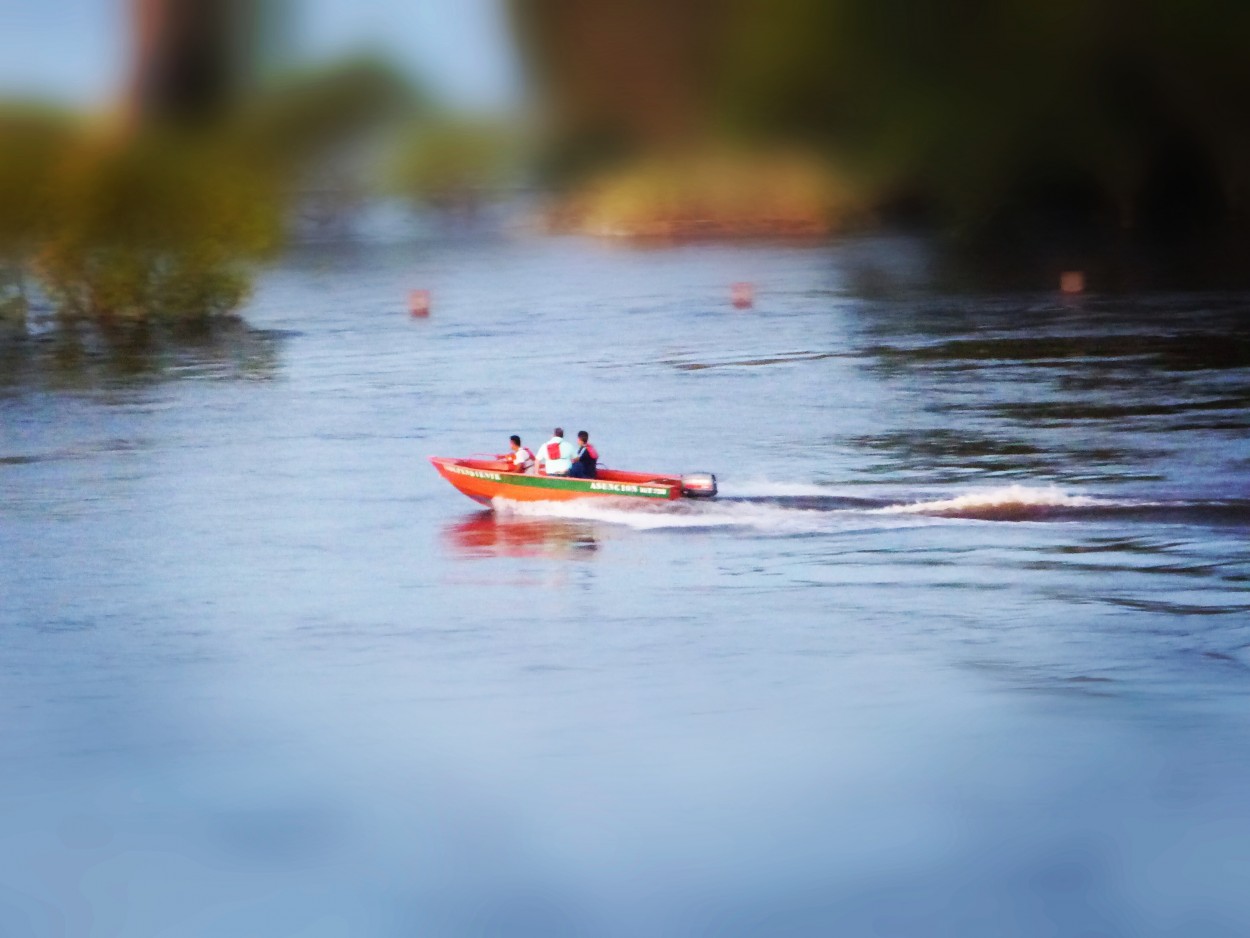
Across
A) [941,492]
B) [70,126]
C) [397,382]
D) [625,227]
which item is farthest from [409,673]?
[625,227]

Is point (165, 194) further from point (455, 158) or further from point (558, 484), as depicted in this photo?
point (558, 484)

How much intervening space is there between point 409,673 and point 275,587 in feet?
9.26

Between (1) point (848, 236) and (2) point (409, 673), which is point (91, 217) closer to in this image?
(1) point (848, 236)

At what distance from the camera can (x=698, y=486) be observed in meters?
17.1

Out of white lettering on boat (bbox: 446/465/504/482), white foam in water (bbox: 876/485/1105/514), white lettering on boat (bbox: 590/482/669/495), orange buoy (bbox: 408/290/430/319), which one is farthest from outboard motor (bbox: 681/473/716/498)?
orange buoy (bbox: 408/290/430/319)

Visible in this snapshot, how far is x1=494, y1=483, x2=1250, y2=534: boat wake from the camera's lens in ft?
55.8

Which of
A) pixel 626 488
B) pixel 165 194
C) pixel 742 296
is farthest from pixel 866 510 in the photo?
pixel 742 296

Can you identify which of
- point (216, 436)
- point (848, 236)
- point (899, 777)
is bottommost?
point (899, 777)

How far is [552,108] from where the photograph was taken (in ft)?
69.5

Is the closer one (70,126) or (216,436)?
(70,126)

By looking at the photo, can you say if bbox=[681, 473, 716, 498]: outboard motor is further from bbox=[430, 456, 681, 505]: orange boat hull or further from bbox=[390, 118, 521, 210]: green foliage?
bbox=[390, 118, 521, 210]: green foliage

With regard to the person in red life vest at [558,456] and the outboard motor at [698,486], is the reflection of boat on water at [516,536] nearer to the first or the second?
the person in red life vest at [558,456]

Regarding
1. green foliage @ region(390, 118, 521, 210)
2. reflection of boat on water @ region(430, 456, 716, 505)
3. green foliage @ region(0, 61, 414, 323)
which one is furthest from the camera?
green foliage @ region(390, 118, 521, 210)

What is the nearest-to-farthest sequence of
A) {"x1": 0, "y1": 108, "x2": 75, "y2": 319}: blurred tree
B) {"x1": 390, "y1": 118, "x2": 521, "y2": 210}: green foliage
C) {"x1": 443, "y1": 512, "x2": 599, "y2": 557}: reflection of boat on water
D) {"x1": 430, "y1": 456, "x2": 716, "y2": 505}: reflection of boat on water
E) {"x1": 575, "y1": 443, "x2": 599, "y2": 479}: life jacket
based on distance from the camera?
{"x1": 443, "y1": 512, "x2": 599, "y2": 557}: reflection of boat on water < {"x1": 430, "y1": 456, "x2": 716, "y2": 505}: reflection of boat on water < {"x1": 575, "y1": 443, "x2": 599, "y2": 479}: life jacket < {"x1": 0, "y1": 108, "x2": 75, "y2": 319}: blurred tree < {"x1": 390, "y1": 118, "x2": 521, "y2": 210}: green foliage
